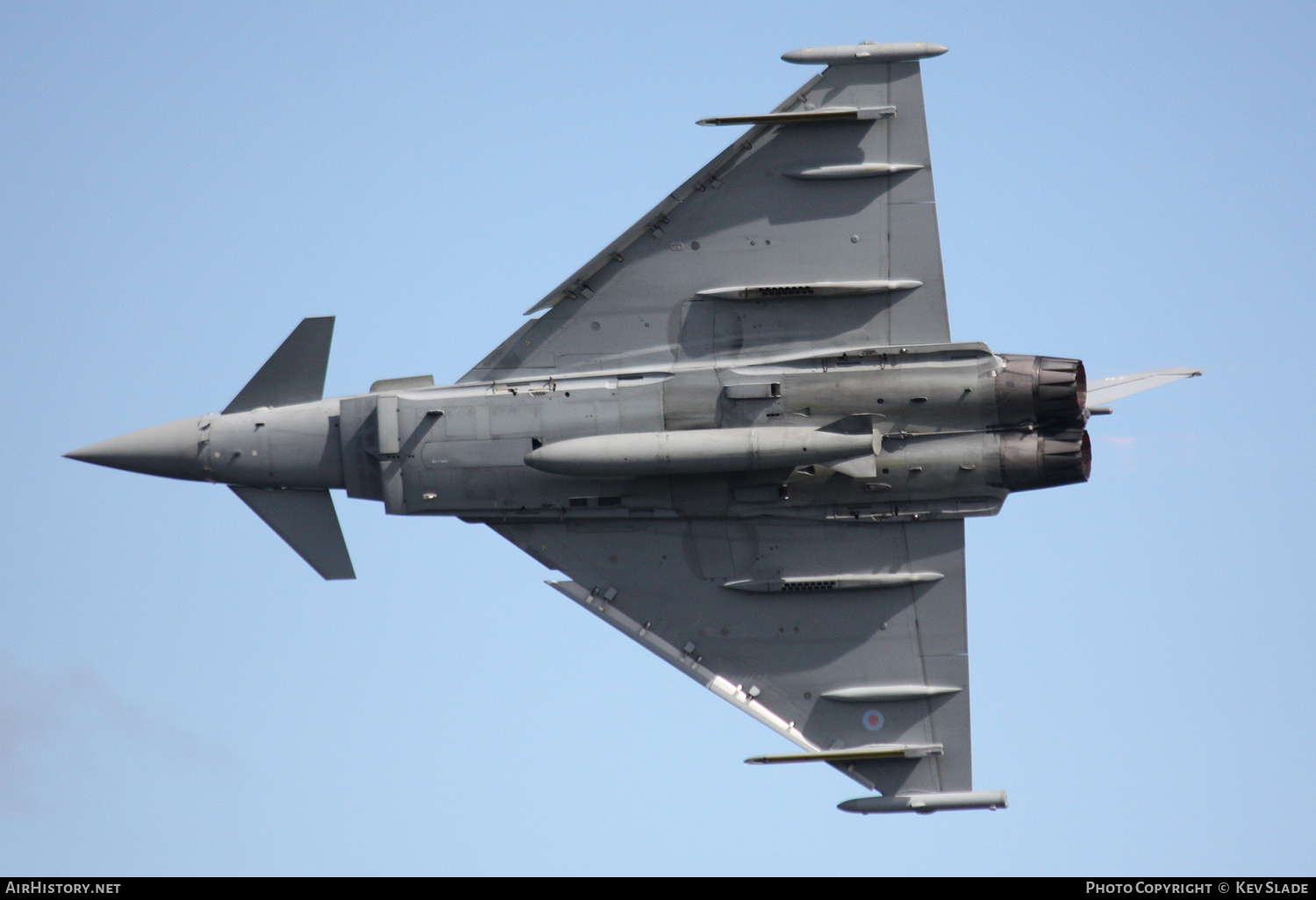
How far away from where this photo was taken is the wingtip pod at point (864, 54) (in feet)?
69.0

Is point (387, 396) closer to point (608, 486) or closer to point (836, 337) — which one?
point (608, 486)

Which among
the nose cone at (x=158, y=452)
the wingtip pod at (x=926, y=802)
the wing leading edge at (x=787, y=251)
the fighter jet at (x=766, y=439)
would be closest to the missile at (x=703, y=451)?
the fighter jet at (x=766, y=439)

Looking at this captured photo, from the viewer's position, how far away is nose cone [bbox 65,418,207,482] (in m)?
22.2

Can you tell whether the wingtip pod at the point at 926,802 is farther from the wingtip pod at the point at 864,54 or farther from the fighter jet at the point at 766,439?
the wingtip pod at the point at 864,54

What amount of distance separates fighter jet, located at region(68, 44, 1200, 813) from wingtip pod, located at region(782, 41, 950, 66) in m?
0.02

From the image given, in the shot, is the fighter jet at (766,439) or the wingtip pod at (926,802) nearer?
the fighter jet at (766,439)

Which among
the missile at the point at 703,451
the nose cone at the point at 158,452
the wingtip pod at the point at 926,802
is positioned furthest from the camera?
the nose cone at the point at 158,452

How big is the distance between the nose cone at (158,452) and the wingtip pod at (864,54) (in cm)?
884

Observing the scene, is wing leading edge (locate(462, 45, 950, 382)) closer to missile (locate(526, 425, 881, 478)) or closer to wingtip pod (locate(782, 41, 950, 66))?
wingtip pod (locate(782, 41, 950, 66))

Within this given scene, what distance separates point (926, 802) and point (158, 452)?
10596mm

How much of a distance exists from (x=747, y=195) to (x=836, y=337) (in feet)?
6.79

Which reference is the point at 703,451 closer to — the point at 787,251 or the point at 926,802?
the point at 787,251

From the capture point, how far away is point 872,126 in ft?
69.6

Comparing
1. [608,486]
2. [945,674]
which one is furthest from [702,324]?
[945,674]
